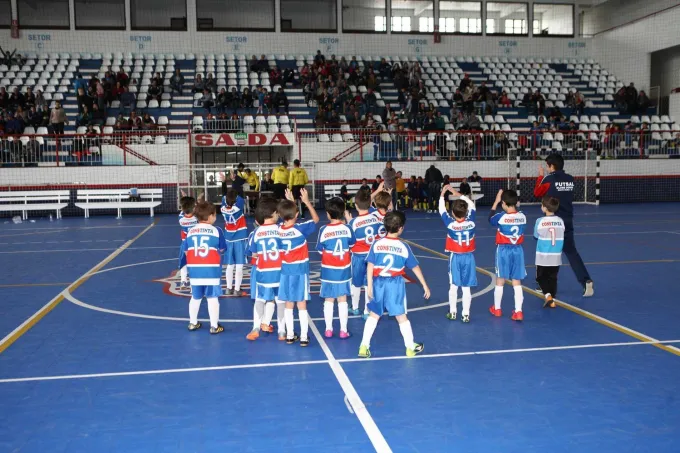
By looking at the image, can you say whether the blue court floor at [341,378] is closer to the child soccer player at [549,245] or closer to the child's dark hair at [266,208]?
the child soccer player at [549,245]

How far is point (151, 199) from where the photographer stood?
80.6 ft

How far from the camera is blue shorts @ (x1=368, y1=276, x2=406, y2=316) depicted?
623 centimetres

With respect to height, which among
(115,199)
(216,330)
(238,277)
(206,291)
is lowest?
(216,330)

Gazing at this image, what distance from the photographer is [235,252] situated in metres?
9.27

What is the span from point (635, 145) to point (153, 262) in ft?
75.3

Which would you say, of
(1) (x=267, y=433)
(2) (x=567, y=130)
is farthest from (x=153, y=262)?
(2) (x=567, y=130)

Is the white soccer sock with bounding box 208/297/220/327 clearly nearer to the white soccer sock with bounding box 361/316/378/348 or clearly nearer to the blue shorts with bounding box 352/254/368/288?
the blue shorts with bounding box 352/254/368/288

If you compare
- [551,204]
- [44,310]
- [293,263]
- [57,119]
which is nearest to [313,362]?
[293,263]

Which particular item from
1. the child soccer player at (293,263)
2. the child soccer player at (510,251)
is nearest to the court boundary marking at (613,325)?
the child soccer player at (510,251)

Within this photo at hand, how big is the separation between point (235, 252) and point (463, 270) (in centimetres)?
338

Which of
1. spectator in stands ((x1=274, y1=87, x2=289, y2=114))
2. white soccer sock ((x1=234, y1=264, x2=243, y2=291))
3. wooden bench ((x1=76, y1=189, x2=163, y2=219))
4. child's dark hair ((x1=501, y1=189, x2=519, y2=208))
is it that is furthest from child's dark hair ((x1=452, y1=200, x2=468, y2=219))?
spectator in stands ((x1=274, y1=87, x2=289, y2=114))

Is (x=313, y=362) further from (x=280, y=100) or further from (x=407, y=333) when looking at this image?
(x=280, y=100)

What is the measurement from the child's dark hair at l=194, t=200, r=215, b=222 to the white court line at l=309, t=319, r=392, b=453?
1.98 m

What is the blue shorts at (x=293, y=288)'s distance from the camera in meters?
6.73
